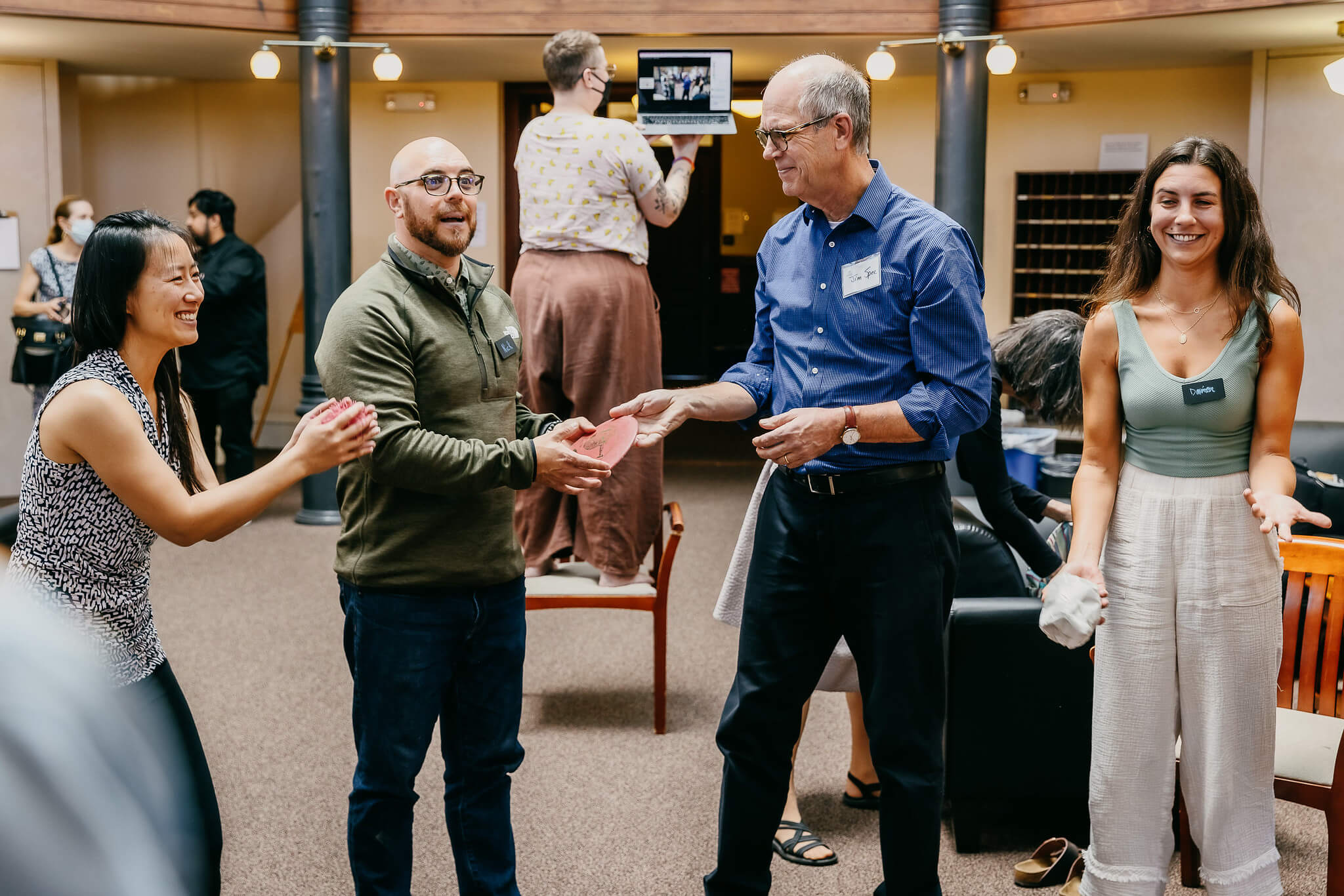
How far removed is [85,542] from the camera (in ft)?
6.41

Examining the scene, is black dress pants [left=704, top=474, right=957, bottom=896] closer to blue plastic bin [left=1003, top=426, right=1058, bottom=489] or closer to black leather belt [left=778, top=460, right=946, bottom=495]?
black leather belt [left=778, top=460, right=946, bottom=495]

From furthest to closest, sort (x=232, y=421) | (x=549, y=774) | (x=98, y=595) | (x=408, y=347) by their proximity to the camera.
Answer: (x=232, y=421), (x=549, y=774), (x=408, y=347), (x=98, y=595)

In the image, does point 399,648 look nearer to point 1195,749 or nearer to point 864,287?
point 864,287

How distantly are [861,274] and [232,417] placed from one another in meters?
5.82

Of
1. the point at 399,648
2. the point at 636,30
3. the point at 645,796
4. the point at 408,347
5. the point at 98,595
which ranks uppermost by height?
the point at 636,30

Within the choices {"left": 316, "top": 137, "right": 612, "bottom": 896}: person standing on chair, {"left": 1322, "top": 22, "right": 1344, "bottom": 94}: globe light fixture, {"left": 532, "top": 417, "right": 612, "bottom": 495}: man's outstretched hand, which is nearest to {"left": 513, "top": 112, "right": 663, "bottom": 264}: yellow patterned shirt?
{"left": 316, "top": 137, "right": 612, "bottom": 896}: person standing on chair

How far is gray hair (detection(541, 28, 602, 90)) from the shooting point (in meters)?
3.70

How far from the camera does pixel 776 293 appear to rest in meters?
2.43

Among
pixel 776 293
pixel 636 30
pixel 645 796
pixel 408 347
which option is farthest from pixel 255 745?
pixel 636 30

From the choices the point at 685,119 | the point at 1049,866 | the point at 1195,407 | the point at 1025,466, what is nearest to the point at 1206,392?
the point at 1195,407

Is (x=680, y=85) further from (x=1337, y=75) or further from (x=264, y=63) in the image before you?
(x=1337, y=75)

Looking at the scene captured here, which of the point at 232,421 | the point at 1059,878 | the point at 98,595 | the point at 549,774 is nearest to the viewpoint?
the point at 98,595

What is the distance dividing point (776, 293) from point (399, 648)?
3.29 feet

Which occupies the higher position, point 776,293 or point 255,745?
point 776,293
